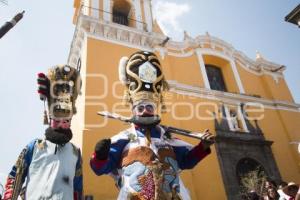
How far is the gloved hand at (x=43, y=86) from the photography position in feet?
11.0

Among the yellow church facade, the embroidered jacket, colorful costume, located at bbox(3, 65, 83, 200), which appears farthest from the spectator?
the yellow church facade

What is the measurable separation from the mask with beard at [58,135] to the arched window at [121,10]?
11384 mm

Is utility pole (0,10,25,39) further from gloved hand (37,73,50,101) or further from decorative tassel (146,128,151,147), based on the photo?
decorative tassel (146,128,151,147)

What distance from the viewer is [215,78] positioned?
46.3 ft

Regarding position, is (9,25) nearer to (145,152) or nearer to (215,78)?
(145,152)

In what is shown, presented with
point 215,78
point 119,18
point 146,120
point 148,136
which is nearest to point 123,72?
point 146,120

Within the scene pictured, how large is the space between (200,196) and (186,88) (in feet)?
13.8

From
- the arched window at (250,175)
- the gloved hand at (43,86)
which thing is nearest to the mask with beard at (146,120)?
the gloved hand at (43,86)

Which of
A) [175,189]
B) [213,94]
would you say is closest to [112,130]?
[213,94]

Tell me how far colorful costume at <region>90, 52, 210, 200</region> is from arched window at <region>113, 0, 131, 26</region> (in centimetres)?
1024

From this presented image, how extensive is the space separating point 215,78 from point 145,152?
11.4 meters

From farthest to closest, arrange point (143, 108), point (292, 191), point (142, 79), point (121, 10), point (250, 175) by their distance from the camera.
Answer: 1. point (121, 10)
2. point (250, 175)
3. point (292, 191)
4. point (142, 79)
5. point (143, 108)

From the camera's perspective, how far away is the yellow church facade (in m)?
9.63

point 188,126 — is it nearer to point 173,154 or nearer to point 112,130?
point 112,130
